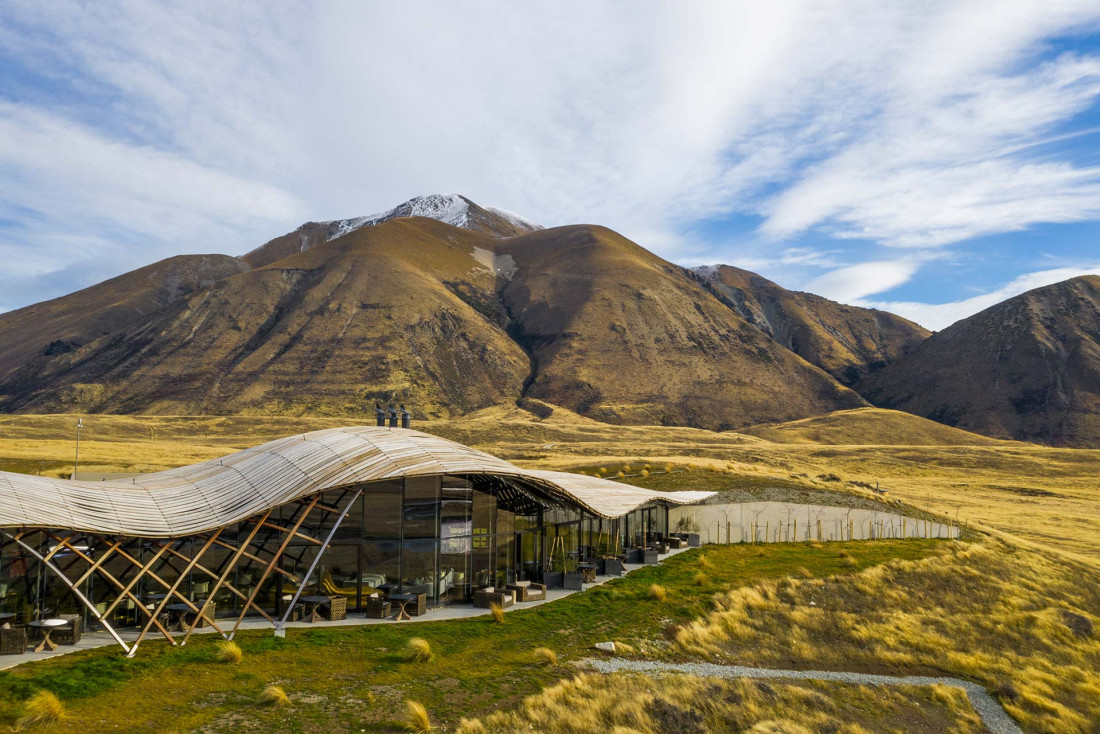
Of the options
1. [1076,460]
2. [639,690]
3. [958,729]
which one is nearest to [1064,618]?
[958,729]

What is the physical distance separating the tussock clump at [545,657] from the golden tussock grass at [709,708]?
3.85ft

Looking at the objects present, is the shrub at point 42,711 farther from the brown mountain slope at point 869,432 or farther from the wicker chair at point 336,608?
the brown mountain slope at point 869,432

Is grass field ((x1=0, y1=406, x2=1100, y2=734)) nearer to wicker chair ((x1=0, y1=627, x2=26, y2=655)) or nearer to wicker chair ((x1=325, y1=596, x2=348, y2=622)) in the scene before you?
wicker chair ((x1=325, y1=596, x2=348, y2=622))

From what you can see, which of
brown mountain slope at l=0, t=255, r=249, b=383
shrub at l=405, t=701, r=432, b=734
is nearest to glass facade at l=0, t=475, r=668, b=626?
shrub at l=405, t=701, r=432, b=734

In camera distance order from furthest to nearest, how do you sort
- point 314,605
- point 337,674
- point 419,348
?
point 419,348 < point 314,605 < point 337,674

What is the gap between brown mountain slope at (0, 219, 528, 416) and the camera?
118438 millimetres

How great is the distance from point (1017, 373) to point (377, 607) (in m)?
152

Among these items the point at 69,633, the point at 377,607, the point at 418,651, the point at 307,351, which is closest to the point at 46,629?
the point at 69,633

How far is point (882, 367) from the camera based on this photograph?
584 ft

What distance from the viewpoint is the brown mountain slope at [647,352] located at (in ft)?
435

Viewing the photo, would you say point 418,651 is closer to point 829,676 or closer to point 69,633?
point 69,633

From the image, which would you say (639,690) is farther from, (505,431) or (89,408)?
(89,408)

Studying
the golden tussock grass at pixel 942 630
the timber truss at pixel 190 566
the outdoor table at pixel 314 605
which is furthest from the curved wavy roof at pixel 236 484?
the golden tussock grass at pixel 942 630

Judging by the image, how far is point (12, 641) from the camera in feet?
55.2
